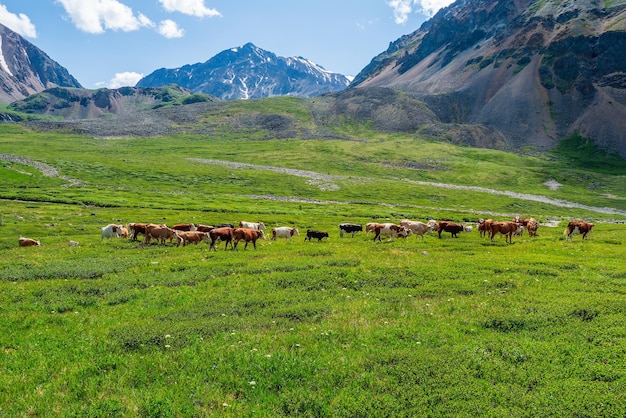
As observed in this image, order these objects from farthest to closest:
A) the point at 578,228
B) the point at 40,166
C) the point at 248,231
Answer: the point at 40,166
the point at 578,228
the point at 248,231

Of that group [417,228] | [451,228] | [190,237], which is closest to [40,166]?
[190,237]

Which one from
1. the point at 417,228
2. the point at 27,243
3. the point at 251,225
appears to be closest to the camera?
the point at 27,243

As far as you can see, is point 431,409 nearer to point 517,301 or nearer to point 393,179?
point 517,301

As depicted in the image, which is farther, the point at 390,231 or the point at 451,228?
the point at 451,228

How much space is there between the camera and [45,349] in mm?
12781

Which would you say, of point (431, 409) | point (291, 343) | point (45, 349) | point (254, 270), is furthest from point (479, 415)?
point (254, 270)

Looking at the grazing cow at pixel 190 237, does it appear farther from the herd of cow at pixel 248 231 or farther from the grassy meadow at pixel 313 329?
the grassy meadow at pixel 313 329

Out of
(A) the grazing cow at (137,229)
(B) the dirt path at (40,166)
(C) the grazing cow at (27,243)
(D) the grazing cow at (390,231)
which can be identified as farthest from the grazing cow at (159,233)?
(B) the dirt path at (40,166)

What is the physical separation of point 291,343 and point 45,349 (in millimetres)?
8301

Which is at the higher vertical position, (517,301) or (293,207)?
(517,301)

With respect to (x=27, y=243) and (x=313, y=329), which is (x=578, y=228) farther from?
(x=27, y=243)

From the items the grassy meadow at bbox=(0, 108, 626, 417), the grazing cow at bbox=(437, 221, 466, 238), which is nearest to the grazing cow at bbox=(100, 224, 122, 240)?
the grassy meadow at bbox=(0, 108, 626, 417)

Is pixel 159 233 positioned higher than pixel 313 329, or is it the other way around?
pixel 313 329

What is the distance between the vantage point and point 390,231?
40594 millimetres
